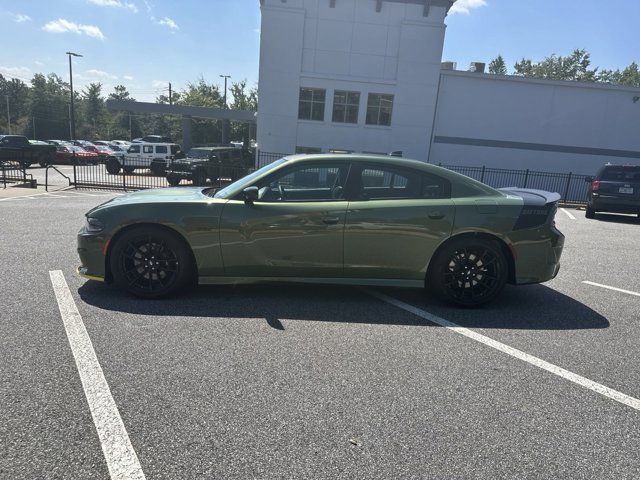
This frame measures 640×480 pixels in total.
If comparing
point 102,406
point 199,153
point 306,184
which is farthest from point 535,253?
point 199,153

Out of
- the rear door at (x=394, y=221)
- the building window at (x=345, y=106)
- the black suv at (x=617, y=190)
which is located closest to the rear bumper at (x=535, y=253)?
the rear door at (x=394, y=221)

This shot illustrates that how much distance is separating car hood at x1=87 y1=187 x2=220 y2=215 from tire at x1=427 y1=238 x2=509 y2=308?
2.38 metres

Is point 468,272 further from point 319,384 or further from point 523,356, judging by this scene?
point 319,384

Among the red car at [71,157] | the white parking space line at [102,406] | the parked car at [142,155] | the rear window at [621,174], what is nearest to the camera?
the white parking space line at [102,406]

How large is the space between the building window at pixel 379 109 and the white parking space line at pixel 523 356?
20.3 meters

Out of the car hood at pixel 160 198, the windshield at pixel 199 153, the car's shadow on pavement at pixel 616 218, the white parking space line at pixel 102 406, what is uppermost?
the car hood at pixel 160 198

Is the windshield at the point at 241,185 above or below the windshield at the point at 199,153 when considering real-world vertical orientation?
above

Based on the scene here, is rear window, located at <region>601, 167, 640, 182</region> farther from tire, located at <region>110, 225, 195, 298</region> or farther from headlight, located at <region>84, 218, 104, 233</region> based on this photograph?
→ headlight, located at <region>84, 218, 104, 233</region>

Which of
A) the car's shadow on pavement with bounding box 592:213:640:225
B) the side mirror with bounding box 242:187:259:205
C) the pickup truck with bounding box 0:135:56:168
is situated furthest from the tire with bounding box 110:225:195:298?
the pickup truck with bounding box 0:135:56:168

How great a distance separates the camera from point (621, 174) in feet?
42.1

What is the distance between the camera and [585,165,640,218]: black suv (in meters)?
12.6

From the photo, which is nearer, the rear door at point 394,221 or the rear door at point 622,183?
the rear door at point 394,221

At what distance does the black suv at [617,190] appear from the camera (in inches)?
496

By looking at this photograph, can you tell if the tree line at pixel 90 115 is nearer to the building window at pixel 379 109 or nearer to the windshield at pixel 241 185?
the building window at pixel 379 109
